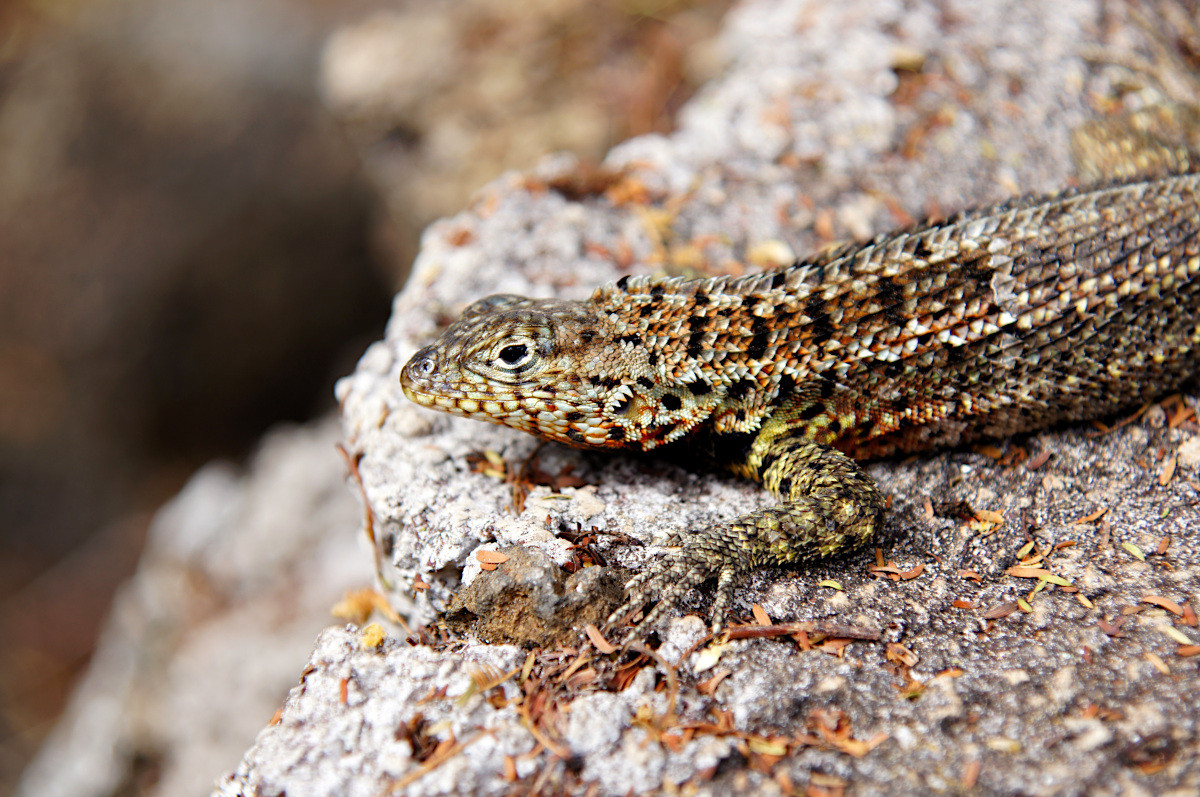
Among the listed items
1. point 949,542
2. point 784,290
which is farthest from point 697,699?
point 784,290

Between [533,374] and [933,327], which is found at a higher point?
[533,374]

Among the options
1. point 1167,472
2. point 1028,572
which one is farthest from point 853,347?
point 1167,472

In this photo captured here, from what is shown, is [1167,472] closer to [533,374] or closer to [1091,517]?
[1091,517]

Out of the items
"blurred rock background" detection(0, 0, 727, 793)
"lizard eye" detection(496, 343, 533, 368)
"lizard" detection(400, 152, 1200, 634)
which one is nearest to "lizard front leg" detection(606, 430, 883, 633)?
"lizard" detection(400, 152, 1200, 634)

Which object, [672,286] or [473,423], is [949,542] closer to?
[672,286]

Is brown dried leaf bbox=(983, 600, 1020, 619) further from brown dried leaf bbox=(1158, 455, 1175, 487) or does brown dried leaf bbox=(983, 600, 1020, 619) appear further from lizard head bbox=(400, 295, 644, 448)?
lizard head bbox=(400, 295, 644, 448)
